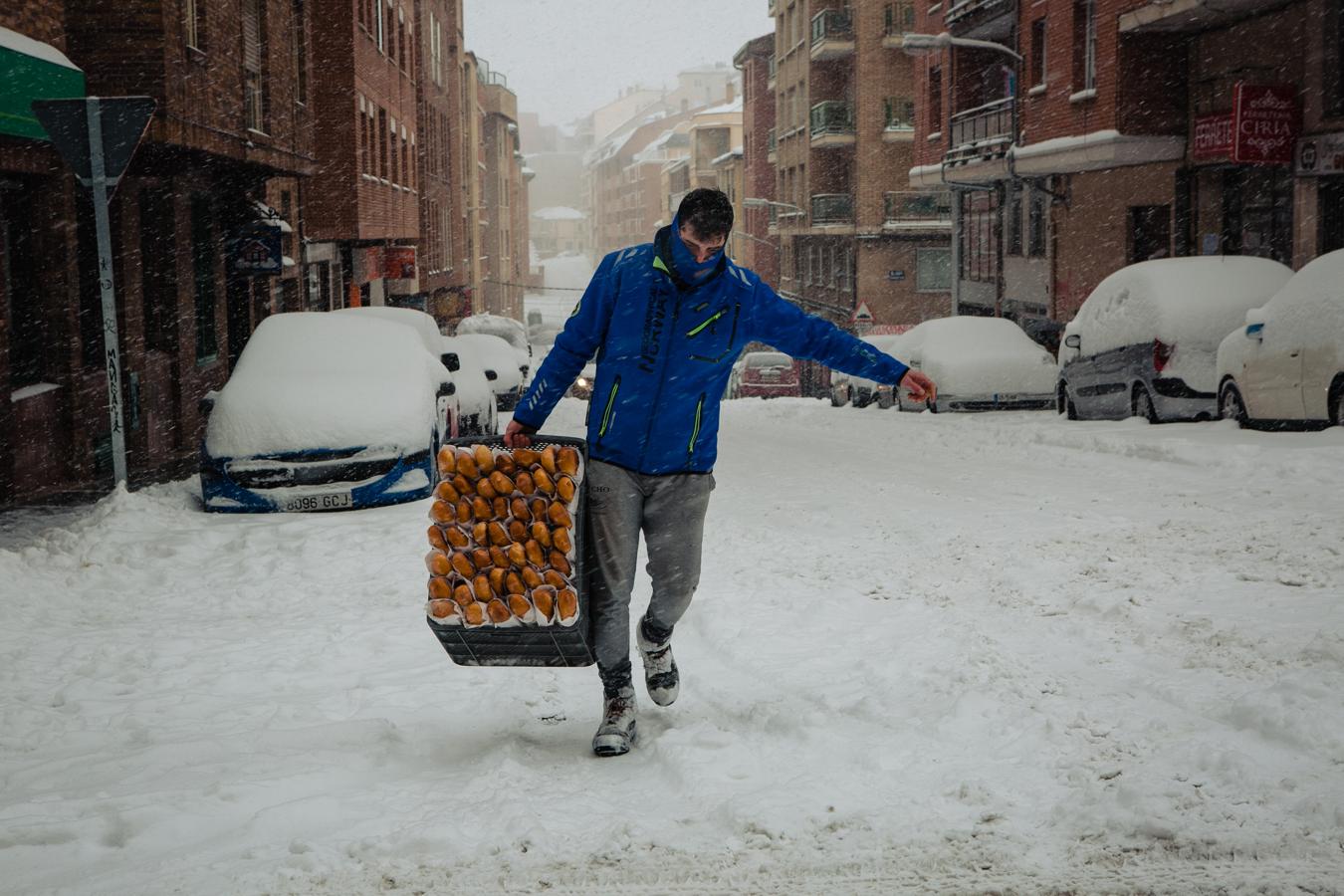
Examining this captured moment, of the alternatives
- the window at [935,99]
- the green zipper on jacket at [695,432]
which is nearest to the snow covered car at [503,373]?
the window at [935,99]

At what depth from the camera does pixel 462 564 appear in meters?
4.74

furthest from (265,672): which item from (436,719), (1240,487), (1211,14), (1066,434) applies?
(1211,14)

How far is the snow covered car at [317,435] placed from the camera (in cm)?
1096

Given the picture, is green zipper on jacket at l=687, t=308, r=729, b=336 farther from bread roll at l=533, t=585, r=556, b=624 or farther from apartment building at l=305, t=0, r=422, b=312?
apartment building at l=305, t=0, r=422, b=312

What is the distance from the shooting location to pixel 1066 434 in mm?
15320

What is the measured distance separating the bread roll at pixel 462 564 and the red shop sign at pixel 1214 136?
20.6 metres

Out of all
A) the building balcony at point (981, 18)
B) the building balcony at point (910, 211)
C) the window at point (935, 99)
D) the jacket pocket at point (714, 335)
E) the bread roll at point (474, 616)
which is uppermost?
the building balcony at point (981, 18)

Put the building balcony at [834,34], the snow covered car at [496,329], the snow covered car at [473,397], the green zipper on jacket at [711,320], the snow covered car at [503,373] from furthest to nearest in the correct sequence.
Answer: the building balcony at [834,34], the snow covered car at [496,329], the snow covered car at [503,373], the snow covered car at [473,397], the green zipper on jacket at [711,320]

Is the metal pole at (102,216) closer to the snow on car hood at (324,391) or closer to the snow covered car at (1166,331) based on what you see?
the snow on car hood at (324,391)

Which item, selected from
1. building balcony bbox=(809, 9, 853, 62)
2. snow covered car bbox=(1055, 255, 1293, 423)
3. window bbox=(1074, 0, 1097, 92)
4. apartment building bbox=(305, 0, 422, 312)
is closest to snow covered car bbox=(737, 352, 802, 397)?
apartment building bbox=(305, 0, 422, 312)

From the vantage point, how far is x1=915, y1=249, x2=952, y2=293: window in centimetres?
5394

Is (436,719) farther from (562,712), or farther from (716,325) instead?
(716,325)

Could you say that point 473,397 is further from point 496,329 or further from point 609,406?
point 496,329

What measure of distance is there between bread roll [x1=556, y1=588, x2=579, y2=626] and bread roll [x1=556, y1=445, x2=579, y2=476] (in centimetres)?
39
